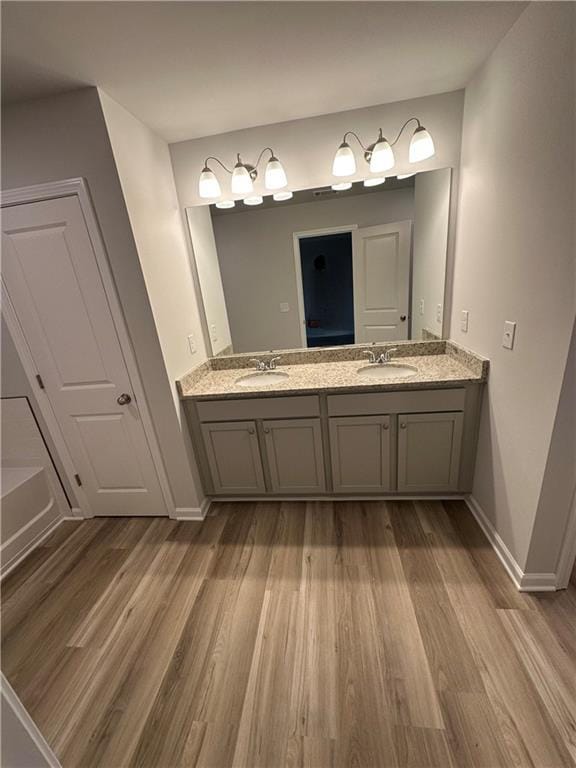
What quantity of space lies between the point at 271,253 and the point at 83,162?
1.13 m

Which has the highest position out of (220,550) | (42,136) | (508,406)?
(42,136)

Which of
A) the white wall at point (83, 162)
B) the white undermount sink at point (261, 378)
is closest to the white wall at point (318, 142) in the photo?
the white wall at point (83, 162)

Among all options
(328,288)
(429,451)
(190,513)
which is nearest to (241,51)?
(328,288)

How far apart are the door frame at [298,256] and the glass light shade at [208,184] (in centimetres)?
57

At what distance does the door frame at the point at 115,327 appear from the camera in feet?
4.96

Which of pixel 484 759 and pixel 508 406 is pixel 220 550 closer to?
pixel 484 759

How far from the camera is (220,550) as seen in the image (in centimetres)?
182

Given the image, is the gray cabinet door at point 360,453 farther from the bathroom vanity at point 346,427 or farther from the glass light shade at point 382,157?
the glass light shade at point 382,157

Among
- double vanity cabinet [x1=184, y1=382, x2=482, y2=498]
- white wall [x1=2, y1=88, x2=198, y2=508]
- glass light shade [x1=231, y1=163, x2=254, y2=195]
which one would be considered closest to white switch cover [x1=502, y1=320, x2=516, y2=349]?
double vanity cabinet [x1=184, y1=382, x2=482, y2=498]

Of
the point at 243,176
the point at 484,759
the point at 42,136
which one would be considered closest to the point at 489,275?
the point at 243,176

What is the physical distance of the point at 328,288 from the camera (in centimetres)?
218

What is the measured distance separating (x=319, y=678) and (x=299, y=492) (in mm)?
979

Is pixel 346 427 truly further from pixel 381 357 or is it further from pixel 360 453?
pixel 381 357

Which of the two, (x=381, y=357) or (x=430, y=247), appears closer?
(x=430, y=247)
